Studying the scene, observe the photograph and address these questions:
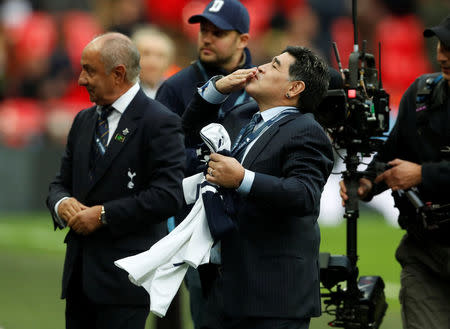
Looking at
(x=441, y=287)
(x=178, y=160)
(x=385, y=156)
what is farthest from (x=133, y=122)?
(x=441, y=287)

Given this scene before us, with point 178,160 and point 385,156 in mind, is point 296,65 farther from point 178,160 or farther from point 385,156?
point 385,156

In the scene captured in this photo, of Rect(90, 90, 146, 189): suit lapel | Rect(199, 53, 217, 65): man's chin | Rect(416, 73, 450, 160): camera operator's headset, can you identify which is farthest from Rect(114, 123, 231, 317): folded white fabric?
Rect(199, 53, 217, 65): man's chin

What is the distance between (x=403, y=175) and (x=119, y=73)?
1764 mm

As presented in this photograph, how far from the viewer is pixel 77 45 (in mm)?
18344

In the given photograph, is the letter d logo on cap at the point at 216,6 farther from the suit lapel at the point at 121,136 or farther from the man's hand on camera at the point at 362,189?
the man's hand on camera at the point at 362,189

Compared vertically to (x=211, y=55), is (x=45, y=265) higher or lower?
lower

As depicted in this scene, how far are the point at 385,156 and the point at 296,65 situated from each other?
4.65ft

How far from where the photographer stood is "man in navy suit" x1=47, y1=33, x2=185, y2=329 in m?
5.50

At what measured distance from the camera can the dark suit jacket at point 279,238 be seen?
4863mm

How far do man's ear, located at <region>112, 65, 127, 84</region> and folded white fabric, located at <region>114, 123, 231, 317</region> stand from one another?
35.3 inches

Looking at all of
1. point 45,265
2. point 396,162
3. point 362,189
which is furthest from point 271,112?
point 45,265

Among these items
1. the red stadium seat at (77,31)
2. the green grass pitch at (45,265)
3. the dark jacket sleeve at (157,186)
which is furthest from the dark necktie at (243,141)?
the red stadium seat at (77,31)

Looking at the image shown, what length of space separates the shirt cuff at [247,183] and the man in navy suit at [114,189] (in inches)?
34.6

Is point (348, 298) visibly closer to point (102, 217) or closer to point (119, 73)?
point (102, 217)
